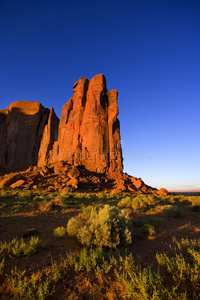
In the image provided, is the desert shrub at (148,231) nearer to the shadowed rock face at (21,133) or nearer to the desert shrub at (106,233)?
the desert shrub at (106,233)

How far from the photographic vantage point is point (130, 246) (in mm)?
5727

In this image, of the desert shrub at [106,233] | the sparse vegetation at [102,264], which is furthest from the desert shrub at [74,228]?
the desert shrub at [106,233]

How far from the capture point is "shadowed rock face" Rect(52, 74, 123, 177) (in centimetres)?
3162

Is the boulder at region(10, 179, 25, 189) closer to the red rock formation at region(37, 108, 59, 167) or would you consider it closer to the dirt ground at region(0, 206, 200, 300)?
the dirt ground at region(0, 206, 200, 300)

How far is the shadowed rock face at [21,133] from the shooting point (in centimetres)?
4788

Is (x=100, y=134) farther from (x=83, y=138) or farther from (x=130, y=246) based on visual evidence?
(x=130, y=246)

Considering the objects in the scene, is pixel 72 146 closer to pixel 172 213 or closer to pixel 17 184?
pixel 17 184

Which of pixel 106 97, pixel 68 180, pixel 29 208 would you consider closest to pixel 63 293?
pixel 29 208

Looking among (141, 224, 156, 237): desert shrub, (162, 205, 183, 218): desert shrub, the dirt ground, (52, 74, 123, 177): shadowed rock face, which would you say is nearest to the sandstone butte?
(52, 74, 123, 177): shadowed rock face

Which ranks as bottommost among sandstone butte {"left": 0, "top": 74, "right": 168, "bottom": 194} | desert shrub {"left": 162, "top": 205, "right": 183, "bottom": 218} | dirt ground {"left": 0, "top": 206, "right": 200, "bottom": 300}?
dirt ground {"left": 0, "top": 206, "right": 200, "bottom": 300}

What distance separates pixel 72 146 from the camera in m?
35.0

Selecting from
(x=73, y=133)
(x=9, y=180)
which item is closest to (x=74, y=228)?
(x=9, y=180)

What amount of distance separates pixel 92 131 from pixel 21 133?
3019 centimetres

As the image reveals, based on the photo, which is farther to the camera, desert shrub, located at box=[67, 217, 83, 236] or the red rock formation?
the red rock formation
